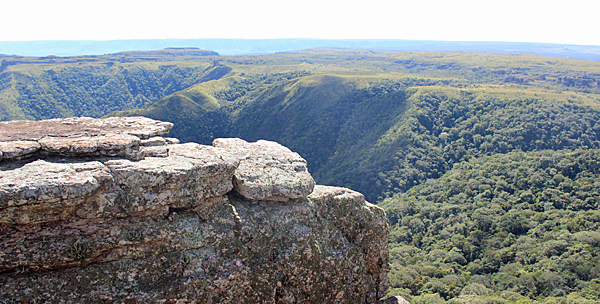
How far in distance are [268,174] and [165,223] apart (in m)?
3.78

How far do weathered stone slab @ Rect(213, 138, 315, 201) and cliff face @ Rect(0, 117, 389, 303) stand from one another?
42 millimetres

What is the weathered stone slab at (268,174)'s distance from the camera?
11836mm

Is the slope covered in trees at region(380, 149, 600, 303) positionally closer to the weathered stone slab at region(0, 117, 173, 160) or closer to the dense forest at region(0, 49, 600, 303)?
the dense forest at region(0, 49, 600, 303)

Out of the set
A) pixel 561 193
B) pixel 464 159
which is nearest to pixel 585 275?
pixel 561 193

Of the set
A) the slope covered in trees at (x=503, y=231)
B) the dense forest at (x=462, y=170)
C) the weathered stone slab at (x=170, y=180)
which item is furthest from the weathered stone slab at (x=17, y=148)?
the slope covered in trees at (x=503, y=231)

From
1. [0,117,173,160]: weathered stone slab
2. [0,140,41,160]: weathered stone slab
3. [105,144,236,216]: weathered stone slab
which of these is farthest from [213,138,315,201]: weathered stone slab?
[0,140,41,160]: weathered stone slab

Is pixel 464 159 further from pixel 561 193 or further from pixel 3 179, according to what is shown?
pixel 3 179

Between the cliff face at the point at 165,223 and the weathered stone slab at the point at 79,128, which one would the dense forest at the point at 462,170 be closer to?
the cliff face at the point at 165,223

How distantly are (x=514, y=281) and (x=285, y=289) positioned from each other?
58777 millimetres

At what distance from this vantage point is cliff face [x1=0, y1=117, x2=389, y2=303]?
9.02 metres

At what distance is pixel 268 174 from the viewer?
12.2 m

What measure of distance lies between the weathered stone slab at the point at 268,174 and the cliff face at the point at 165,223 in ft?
0.14

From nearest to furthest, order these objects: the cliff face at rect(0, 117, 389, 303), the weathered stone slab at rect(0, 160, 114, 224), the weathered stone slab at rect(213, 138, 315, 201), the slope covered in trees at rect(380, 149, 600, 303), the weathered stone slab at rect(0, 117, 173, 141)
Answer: the weathered stone slab at rect(0, 160, 114, 224) → the cliff face at rect(0, 117, 389, 303) → the weathered stone slab at rect(0, 117, 173, 141) → the weathered stone slab at rect(213, 138, 315, 201) → the slope covered in trees at rect(380, 149, 600, 303)

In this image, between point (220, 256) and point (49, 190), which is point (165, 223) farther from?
point (49, 190)
